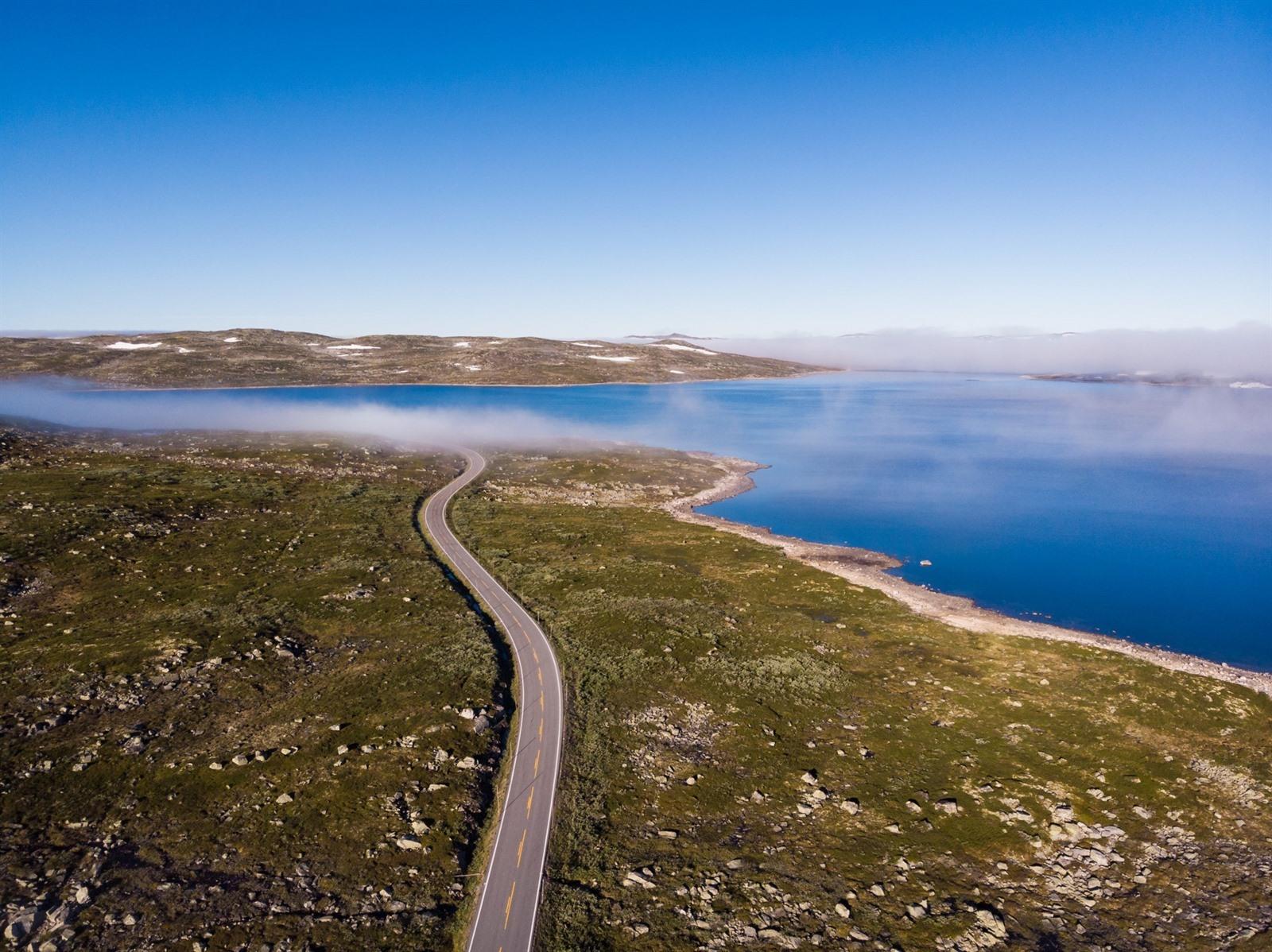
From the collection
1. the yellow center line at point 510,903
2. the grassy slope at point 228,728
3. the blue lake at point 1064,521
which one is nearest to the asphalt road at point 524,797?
the yellow center line at point 510,903

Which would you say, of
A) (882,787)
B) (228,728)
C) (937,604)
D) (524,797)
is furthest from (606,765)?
(937,604)

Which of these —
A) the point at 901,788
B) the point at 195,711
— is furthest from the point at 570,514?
the point at 901,788

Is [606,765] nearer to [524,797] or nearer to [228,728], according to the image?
[524,797]

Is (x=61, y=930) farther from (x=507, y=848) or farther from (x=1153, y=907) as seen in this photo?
(x=1153, y=907)

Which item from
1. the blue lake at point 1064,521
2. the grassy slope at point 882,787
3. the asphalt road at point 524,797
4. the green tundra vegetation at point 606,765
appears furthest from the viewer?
the blue lake at point 1064,521

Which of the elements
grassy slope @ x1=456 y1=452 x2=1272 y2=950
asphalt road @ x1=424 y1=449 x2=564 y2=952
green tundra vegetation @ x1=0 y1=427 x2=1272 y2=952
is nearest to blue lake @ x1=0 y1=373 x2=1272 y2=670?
green tundra vegetation @ x1=0 y1=427 x2=1272 y2=952

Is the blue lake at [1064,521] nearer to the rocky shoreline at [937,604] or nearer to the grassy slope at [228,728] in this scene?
the rocky shoreline at [937,604]
